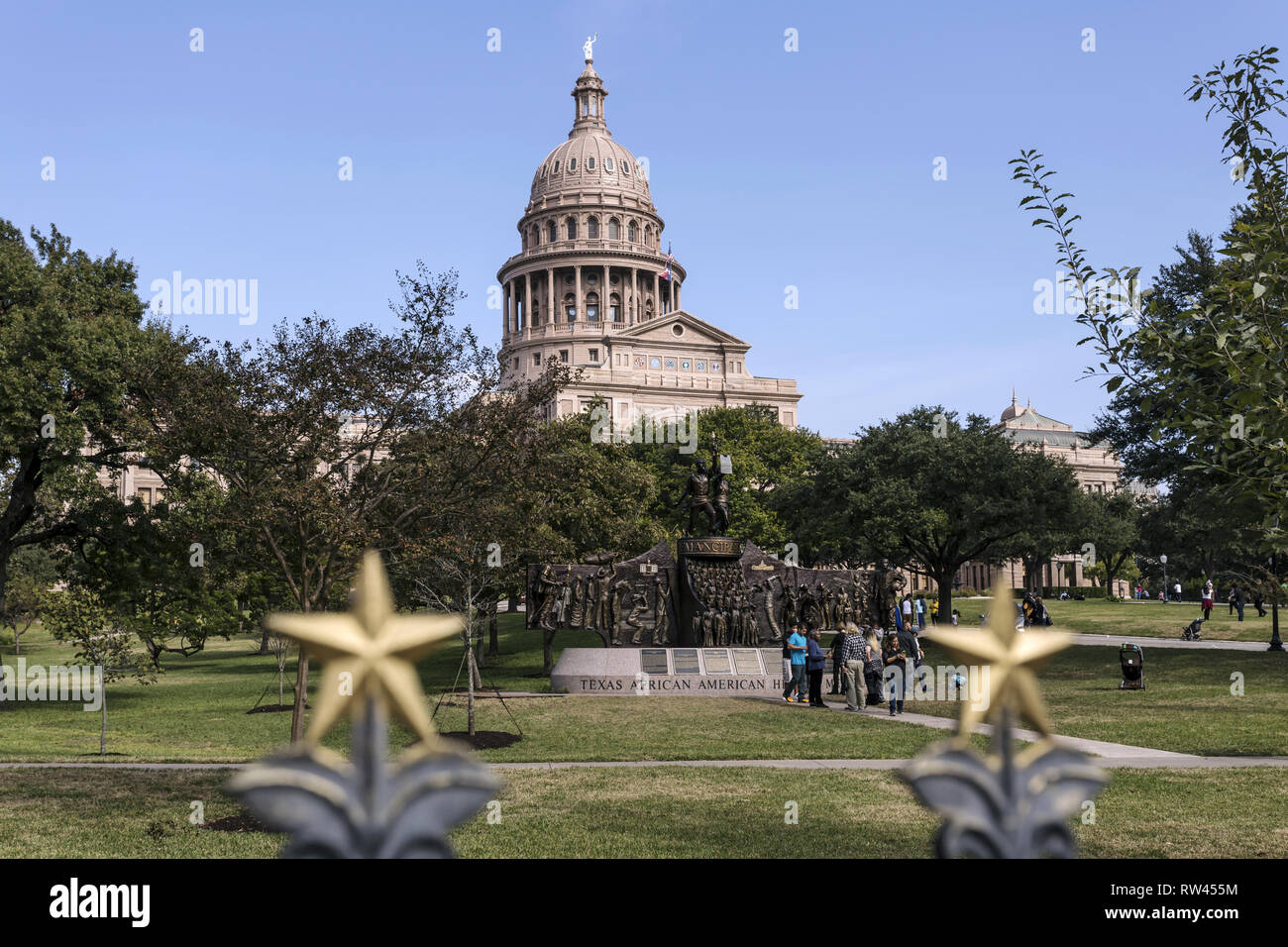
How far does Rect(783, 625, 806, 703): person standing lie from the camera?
2664 cm

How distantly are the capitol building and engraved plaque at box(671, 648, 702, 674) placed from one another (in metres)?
89.5

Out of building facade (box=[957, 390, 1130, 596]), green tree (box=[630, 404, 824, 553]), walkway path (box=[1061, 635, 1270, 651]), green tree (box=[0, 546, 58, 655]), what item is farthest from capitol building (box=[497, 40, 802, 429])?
walkway path (box=[1061, 635, 1270, 651])

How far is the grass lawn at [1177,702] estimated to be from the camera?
1861 centimetres

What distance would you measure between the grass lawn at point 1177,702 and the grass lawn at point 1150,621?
11.2m

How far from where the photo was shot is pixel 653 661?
30750 mm

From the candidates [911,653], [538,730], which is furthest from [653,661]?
[538,730]

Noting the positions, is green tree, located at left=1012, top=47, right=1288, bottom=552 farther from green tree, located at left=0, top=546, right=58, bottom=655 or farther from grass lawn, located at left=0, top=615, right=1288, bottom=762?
green tree, located at left=0, top=546, right=58, bottom=655

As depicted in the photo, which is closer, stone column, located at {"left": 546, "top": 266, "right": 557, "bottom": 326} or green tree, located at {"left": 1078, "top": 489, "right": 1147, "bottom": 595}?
green tree, located at {"left": 1078, "top": 489, "right": 1147, "bottom": 595}

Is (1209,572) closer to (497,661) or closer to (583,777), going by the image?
(497,661)

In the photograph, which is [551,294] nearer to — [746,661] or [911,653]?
[746,661]

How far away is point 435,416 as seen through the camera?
669 inches

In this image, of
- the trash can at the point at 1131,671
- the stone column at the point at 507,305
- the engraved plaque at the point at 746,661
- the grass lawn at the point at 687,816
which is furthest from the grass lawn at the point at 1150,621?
the stone column at the point at 507,305

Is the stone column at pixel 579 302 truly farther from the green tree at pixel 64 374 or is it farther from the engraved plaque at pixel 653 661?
the engraved plaque at pixel 653 661

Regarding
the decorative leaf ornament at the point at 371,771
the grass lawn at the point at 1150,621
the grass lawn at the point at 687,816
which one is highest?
the decorative leaf ornament at the point at 371,771
